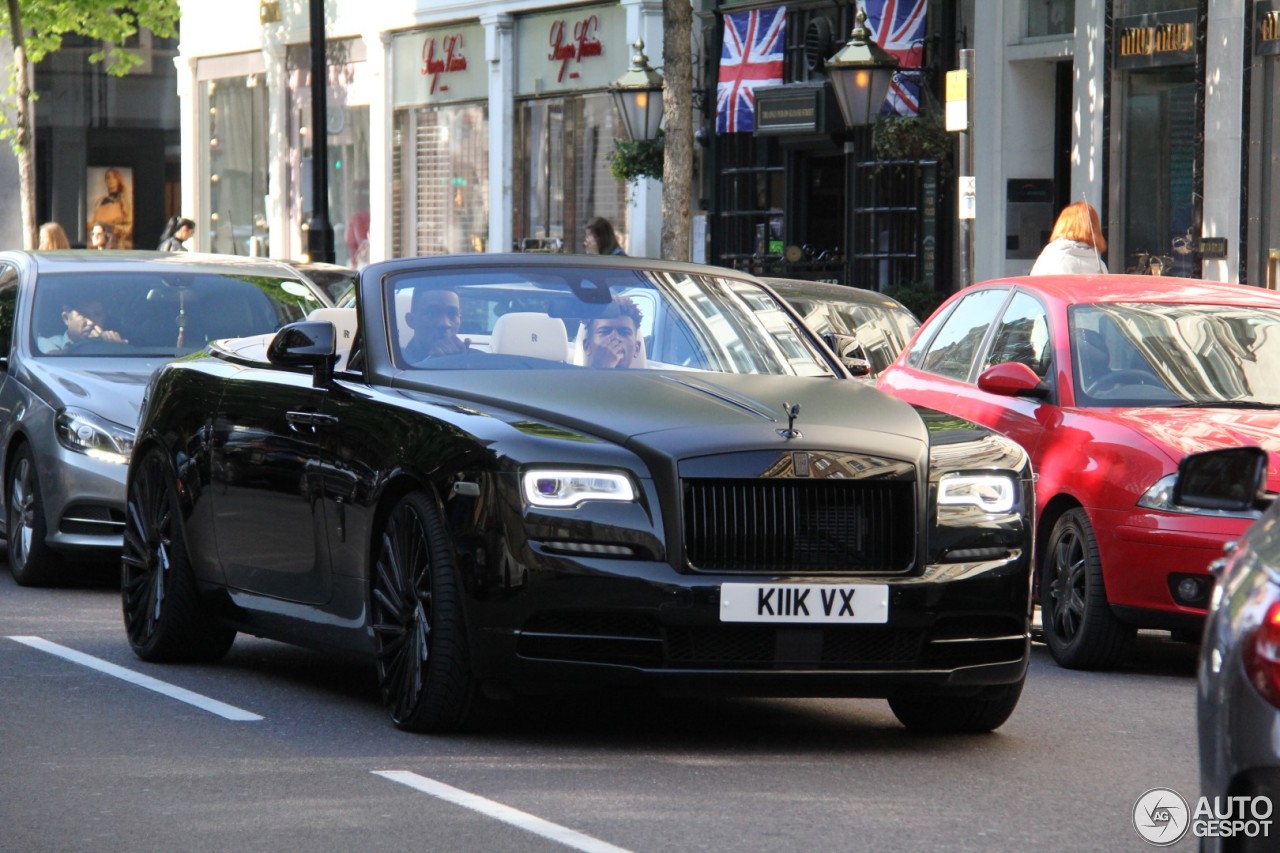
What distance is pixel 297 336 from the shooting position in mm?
8531

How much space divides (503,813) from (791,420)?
1668mm

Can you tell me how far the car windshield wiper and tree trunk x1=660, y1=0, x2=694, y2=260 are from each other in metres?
11.5

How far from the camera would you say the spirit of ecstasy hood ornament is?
737 cm

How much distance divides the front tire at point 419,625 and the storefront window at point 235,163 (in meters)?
37.6

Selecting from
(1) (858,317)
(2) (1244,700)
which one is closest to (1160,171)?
(1) (858,317)

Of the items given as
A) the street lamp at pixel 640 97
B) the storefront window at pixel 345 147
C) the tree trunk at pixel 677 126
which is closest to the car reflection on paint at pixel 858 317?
the tree trunk at pixel 677 126

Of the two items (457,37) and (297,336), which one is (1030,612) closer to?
(297,336)

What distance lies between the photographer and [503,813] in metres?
6.39

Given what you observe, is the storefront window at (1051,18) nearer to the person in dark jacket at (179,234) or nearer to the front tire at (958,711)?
the person in dark jacket at (179,234)

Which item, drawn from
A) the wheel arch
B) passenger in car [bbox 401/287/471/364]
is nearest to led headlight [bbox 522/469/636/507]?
passenger in car [bbox 401/287/471/364]

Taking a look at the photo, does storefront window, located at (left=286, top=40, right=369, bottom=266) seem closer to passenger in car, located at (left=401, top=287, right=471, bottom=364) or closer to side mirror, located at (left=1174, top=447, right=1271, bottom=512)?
passenger in car, located at (left=401, top=287, right=471, bottom=364)

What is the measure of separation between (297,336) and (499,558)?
1.66 metres

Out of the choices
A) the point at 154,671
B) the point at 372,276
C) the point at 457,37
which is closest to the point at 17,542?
the point at 154,671

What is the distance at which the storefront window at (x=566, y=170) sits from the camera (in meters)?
33.3
